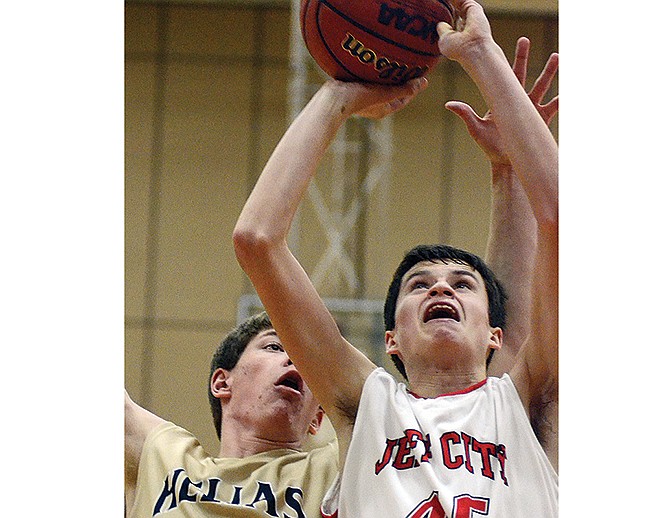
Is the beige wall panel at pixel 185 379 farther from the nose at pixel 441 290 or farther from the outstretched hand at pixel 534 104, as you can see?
the outstretched hand at pixel 534 104

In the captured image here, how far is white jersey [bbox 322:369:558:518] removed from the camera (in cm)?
151

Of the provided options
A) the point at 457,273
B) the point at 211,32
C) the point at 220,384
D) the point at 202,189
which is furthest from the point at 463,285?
the point at 211,32

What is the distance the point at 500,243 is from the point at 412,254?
14 centimetres

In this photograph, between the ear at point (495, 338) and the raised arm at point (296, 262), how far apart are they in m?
0.19

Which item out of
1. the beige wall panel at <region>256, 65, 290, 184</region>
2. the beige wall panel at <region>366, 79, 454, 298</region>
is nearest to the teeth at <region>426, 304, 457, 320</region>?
the beige wall panel at <region>366, 79, 454, 298</region>

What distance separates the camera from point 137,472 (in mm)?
1745

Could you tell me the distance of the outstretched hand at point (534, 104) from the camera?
65.8 inches

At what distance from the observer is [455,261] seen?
167 centimetres

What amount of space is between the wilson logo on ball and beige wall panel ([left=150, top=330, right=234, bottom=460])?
0.70 m

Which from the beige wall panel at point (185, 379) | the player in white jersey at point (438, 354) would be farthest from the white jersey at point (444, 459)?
the beige wall panel at point (185, 379)
